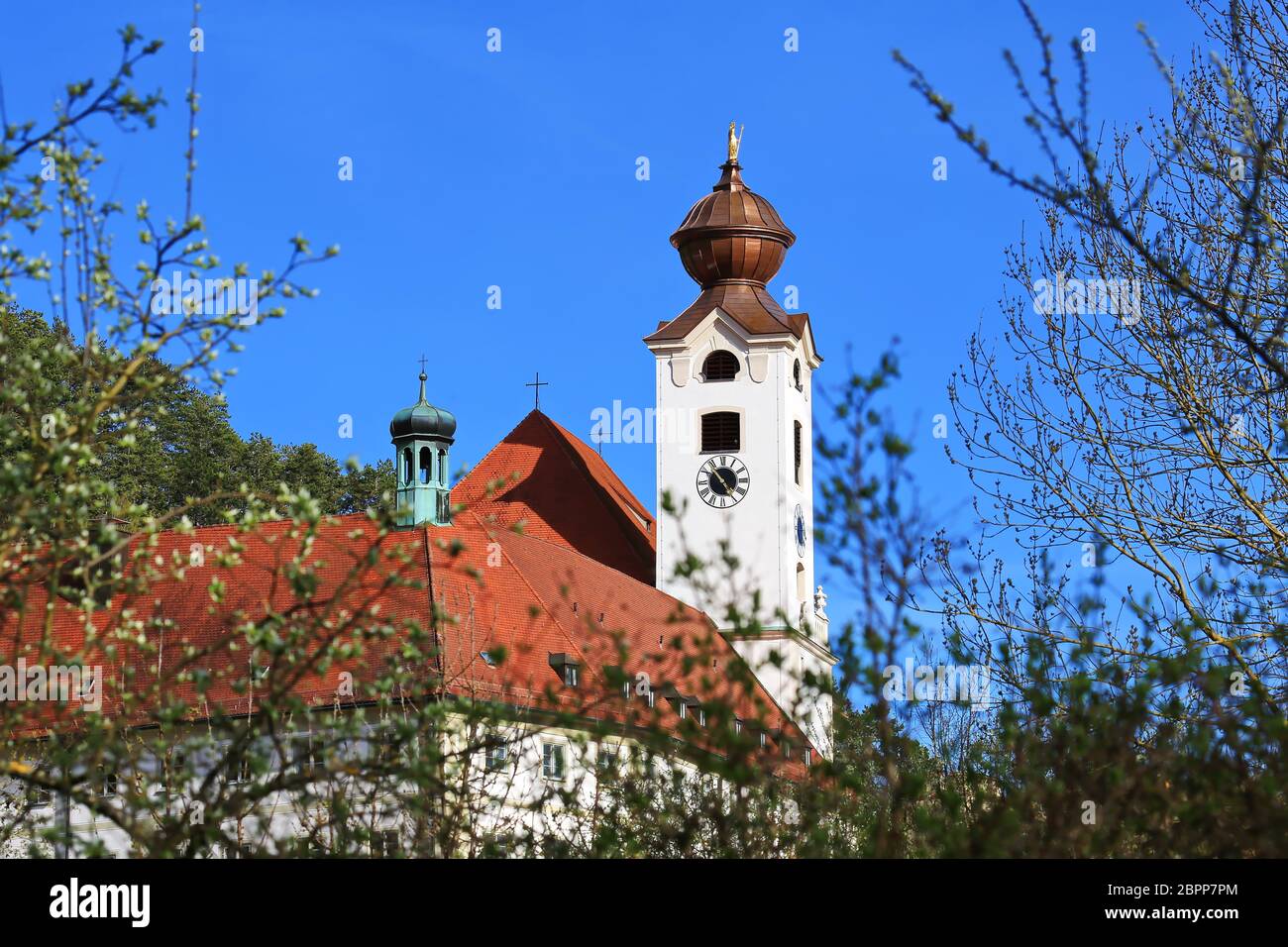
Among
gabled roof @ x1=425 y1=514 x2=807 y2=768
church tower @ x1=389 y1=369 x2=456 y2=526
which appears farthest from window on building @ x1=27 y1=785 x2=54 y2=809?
church tower @ x1=389 y1=369 x2=456 y2=526

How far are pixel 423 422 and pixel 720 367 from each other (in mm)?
8827

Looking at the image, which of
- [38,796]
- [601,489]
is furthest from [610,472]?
[38,796]

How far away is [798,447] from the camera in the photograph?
155ft

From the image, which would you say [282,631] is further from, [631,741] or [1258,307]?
[1258,307]

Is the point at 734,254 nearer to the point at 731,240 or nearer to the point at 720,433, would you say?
the point at 731,240

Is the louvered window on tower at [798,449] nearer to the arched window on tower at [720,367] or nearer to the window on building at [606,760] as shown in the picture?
the arched window on tower at [720,367]

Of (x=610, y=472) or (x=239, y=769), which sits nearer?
(x=239, y=769)

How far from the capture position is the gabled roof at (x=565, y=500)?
155 feet

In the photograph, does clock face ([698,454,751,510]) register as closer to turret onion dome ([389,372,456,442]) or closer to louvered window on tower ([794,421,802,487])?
louvered window on tower ([794,421,802,487])

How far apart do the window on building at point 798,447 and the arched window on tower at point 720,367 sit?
2071 mm

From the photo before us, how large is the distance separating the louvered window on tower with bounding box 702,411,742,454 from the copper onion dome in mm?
3808

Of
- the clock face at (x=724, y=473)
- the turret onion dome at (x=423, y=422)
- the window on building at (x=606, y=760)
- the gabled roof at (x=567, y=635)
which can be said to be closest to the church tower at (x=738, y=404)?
the clock face at (x=724, y=473)
